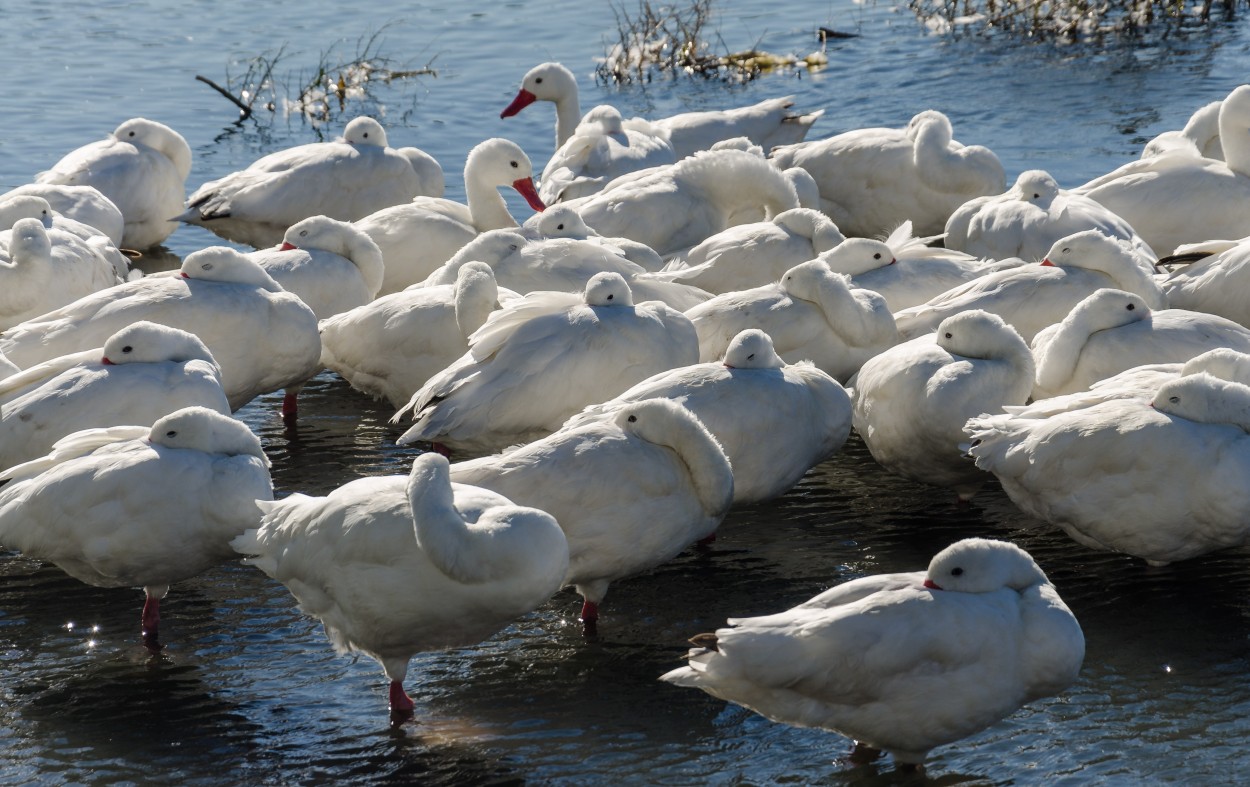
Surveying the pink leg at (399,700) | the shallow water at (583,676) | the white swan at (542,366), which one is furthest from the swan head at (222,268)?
the pink leg at (399,700)

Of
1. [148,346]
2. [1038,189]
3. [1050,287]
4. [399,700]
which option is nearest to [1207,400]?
[1050,287]

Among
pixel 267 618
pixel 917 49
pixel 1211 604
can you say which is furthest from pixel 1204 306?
pixel 917 49

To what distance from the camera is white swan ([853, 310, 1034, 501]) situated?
7973 mm

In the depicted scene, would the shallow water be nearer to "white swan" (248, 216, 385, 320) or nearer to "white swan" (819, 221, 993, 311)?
"white swan" (248, 216, 385, 320)

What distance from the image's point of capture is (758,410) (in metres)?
7.74

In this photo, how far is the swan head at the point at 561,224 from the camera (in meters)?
10.7

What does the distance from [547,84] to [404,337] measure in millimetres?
6588

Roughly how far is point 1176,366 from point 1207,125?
5.90 meters

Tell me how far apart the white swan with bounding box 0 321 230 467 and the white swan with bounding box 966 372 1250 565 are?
3.81m

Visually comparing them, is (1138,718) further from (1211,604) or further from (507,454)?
(507,454)

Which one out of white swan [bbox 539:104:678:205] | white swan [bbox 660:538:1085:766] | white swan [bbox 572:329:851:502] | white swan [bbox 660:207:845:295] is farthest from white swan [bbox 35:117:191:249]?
white swan [bbox 660:538:1085:766]

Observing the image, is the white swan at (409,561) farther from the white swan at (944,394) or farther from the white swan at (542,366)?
the white swan at (944,394)

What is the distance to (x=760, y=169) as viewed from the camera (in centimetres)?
1196

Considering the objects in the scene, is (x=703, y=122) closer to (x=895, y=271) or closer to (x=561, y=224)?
(x=561, y=224)
